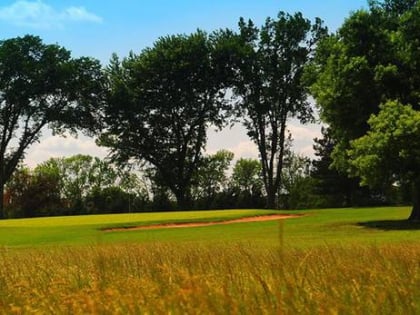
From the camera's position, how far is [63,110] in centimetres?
7169

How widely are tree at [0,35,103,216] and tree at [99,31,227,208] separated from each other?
292 centimetres

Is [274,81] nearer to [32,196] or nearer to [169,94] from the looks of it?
[169,94]

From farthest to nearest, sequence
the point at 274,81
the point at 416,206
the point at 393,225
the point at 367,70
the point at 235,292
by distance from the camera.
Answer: the point at 274,81, the point at 416,206, the point at 367,70, the point at 393,225, the point at 235,292

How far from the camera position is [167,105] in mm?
71000

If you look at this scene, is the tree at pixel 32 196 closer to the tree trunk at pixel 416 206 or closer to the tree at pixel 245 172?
the tree at pixel 245 172

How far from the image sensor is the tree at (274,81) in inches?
2731

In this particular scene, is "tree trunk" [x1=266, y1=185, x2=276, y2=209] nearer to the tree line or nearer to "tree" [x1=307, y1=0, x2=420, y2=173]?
the tree line

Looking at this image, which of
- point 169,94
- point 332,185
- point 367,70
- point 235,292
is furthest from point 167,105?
point 235,292

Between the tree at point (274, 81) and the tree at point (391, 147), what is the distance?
37.3 meters

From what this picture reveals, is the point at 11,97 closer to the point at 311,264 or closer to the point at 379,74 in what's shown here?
the point at 379,74

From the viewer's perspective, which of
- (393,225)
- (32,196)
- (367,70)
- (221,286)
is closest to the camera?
(221,286)

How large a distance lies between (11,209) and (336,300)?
9236cm

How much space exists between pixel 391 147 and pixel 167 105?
43266 millimetres

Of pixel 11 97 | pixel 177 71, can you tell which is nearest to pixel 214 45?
pixel 177 71
